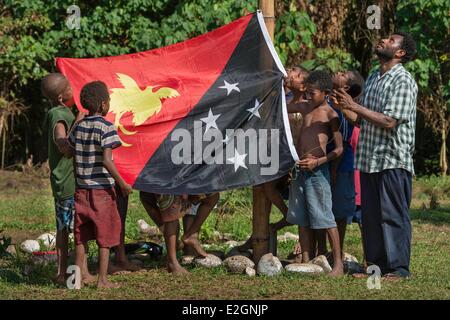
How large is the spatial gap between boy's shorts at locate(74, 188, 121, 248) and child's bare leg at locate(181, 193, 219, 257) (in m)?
1.17

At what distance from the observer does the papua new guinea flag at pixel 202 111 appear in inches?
272

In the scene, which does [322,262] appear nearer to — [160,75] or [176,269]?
[176,269]

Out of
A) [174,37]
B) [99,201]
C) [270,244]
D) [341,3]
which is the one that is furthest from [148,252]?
[341,3]

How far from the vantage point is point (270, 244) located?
7527mm

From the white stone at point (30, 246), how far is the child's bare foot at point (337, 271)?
2.97 meters

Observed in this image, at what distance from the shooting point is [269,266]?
6.82 m

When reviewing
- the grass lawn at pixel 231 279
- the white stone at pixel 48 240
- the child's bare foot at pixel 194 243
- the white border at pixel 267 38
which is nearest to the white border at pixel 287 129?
the white border at pixel 267 38

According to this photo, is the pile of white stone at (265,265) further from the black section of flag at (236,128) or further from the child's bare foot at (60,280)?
the child's bare foot at (60,280)

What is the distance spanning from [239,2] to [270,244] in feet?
20.2

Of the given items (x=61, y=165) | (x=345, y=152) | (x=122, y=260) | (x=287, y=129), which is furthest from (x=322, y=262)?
(x=61, y=165)

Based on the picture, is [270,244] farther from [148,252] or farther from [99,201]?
[99,201]

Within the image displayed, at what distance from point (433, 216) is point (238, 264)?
4290 millimetres

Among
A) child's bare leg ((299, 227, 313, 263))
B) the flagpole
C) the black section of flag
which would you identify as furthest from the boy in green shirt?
child's bare leg ((299, 227, 313, 263))

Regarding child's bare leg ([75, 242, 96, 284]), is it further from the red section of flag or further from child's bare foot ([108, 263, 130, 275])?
the red section of flag
